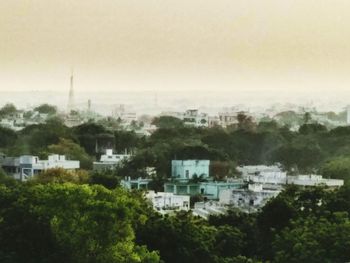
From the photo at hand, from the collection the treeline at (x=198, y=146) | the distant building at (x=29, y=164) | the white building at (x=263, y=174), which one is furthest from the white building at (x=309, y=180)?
the distant building at (x=29, y=164)

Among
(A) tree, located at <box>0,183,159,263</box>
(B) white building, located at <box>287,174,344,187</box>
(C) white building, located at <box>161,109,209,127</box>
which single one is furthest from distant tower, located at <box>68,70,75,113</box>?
(A) tree, located at <box>0,183,159,263</box>

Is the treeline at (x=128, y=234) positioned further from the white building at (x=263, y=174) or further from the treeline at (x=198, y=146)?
the treeline at (x=198, y=146)

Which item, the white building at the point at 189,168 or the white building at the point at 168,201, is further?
the white building at the point at 189,168

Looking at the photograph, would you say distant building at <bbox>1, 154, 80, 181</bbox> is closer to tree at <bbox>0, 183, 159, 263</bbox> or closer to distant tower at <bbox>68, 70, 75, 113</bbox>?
distant tower at <bbox>68, 70, 75, 113</bbox>

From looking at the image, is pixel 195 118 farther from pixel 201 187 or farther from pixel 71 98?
pixel 201 187

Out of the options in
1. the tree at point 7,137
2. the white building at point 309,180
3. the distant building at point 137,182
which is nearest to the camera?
the white building at point 309,180

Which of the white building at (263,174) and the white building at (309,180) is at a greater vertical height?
the white building at (309,180)

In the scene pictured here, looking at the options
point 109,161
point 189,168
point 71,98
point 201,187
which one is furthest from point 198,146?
point 71,98
